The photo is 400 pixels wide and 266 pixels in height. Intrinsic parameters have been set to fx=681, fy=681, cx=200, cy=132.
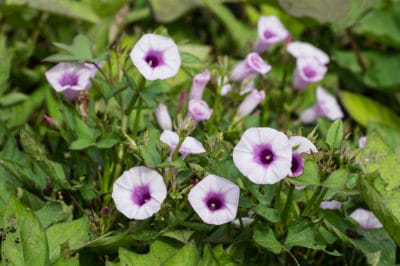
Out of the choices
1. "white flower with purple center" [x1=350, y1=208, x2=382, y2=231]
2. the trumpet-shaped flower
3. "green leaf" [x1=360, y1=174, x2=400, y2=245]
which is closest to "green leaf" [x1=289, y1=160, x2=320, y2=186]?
"green leaf" [x1=360, y1=174, x2=400, y2=245]

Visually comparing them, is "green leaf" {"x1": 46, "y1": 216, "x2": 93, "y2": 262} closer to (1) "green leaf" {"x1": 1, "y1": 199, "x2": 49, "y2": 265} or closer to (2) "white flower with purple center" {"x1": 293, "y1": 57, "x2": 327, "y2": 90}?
(1) "green leaf" {"x1": 1, "y1": 199, "x2": 49, "y2": 265}

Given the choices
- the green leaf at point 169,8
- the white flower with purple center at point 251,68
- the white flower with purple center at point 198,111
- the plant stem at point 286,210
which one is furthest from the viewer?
the green leaf at point 169,8

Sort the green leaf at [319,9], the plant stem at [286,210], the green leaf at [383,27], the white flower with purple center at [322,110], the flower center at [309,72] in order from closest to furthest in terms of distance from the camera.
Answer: the plant stem at [286,210] < the flower center at [309,72] < the white flower with purple center at [322,110] < the green leaf at [319,9] < the green leaf at [383,27]

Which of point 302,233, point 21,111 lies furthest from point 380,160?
point 21,111

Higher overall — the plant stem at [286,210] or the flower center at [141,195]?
the flower center at [141,195]

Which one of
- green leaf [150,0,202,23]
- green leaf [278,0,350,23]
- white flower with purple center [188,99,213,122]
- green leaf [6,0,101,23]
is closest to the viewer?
white flower with purple center [188,99,213,122]

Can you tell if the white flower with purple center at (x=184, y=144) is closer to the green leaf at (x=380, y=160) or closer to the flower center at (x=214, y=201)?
the flower center at (x=214, y=201)

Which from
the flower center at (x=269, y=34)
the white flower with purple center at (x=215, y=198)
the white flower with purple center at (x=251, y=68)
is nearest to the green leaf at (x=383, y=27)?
the flower center at (x=269, y=34)

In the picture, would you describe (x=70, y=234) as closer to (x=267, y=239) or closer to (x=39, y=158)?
(x=39, y=158)
